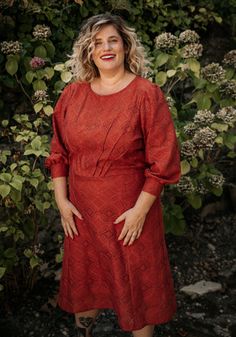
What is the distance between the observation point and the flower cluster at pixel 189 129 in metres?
2.94

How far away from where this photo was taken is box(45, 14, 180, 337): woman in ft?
6.62

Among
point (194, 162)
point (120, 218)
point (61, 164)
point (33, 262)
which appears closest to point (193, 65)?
point (194, 162)

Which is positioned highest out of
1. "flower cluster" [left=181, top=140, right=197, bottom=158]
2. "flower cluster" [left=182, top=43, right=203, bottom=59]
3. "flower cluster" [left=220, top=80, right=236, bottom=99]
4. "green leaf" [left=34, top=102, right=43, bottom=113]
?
"flower cluster" [left=182, top=43, right=203, bottom=59]

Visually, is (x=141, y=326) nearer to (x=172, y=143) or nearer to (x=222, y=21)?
(x=172, y=143)

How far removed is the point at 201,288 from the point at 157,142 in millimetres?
1762

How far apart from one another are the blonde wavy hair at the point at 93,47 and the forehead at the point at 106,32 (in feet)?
0.04

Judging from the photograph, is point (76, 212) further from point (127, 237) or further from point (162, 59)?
point (162, 59)

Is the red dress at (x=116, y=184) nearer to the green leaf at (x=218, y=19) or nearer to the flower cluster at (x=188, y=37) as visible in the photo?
the flower cluster at (x=188, y=37)

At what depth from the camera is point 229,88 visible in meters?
3.07

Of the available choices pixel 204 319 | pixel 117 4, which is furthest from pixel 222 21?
pixel 204 319

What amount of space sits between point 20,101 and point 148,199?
1.75 meters

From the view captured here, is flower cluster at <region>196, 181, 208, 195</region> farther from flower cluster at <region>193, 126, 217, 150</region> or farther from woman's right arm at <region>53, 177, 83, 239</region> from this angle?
woman's right arm at <region>53, 177, 83, 239</region>

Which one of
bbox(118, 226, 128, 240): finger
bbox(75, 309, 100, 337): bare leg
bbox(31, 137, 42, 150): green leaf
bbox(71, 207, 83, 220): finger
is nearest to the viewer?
bbox(118, 226, 128, 240): finger

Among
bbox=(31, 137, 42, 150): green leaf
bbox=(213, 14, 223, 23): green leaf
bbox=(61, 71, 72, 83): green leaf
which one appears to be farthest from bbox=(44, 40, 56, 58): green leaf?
bbox=(213, 14, 223, 23): green leaf
